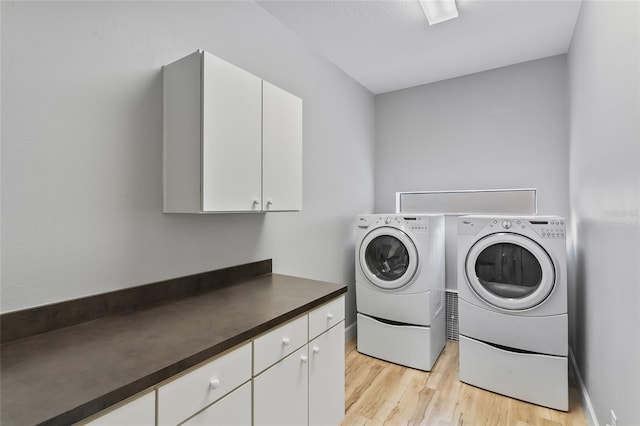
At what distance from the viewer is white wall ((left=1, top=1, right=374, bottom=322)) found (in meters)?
1.12

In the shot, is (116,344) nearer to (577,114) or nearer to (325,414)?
(325,414)

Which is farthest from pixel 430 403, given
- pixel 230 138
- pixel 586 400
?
pixel 230 138

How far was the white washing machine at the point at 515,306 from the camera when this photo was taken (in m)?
2.07

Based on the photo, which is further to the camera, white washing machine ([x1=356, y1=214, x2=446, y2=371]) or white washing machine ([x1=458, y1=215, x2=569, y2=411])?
white washing machine ([x1=356, y1=214, x2=446, y2=371])

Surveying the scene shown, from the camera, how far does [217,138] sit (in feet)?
4.80

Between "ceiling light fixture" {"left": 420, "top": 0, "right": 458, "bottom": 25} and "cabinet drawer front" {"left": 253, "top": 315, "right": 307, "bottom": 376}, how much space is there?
2.08 m

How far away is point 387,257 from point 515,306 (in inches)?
39.5

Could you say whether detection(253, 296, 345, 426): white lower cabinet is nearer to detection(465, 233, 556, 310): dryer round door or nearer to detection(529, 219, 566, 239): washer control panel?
detection(465, 233, 556, 310): dryer round door

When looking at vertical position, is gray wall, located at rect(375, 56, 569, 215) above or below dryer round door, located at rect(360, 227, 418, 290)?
above

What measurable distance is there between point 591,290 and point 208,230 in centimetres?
232

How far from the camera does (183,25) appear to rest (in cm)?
165

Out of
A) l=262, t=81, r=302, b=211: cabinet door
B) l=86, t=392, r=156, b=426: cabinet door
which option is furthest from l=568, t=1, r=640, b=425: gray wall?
l=86, t=392, r=156, b=426: cabinet door

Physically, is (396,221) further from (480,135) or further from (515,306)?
(480,135)

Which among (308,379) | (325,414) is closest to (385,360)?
(325,414)
